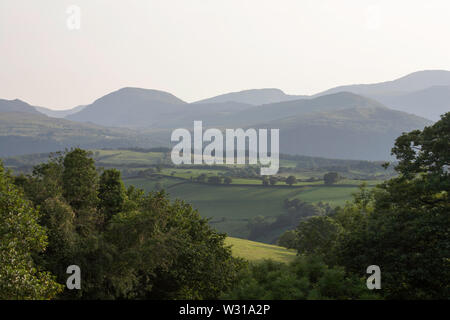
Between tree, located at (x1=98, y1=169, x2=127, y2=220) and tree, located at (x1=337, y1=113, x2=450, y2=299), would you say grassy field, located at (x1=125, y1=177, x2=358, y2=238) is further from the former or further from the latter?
tree, located at (x1=337, y1=113, x2=450, y2=299)

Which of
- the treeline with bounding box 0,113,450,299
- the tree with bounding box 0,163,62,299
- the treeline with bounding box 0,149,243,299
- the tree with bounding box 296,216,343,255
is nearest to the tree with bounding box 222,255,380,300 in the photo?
the treeline with bounding box 0,113,450,299

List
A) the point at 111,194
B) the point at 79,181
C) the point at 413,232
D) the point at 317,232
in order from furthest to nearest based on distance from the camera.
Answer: the point at 317,232 → the point at 111,194 → the point at 79,181 → the point at 413,232

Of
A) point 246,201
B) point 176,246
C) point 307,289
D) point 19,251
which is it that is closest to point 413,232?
point 307,289

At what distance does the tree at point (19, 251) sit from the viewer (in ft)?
73.7

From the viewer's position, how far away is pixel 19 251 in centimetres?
2480

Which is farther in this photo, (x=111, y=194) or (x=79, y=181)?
(x=111, y=194)

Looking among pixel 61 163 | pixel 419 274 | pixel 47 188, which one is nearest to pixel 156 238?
pixel 47 188

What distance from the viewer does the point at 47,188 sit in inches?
1318

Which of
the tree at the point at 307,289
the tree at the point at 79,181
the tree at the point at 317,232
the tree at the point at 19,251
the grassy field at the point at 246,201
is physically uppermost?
the tree at the point at 79,181

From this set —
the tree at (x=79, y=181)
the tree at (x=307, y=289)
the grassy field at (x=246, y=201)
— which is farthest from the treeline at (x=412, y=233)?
the grassy field at (x=246, y=201)

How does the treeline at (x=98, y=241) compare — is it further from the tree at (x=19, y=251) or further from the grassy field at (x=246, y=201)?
the grassy field at (x=246, y=201)

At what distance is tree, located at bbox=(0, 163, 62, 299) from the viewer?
22.5 metres

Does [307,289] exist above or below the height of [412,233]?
below

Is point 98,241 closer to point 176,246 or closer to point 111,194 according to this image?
point 176,246
